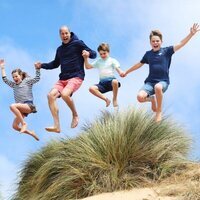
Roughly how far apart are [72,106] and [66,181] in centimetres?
186

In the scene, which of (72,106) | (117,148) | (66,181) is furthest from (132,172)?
(72,106)

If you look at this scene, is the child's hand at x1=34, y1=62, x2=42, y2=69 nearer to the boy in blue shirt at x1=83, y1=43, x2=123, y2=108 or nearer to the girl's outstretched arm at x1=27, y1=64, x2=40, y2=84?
the girl's outstretched arm at x1=27, y1=64, x2=40, y2=84

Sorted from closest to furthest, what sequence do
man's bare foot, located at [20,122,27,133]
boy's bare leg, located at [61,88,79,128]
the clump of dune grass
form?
the clump of dune grass
boy's bare leg, located at [61,88,79,128]
man's bare foot, located at [20,122,27,133]

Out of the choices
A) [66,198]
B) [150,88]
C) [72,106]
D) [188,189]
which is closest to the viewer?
[188,189]

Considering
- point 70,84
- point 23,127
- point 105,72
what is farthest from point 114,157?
point 23,127

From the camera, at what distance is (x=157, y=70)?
9.91 meters

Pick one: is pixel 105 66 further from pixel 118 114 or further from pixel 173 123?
pixel 173 123

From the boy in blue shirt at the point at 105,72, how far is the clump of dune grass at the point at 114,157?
1.81ft

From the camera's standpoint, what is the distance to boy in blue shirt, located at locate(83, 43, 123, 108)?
34.5 feet

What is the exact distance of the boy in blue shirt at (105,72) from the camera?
10.5m

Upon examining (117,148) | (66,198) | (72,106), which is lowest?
(66,198)

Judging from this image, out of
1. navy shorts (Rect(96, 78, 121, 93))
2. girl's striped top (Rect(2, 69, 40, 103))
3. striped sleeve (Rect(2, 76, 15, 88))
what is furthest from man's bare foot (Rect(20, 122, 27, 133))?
navy shorts (Rect(96, 78, 121, 93))

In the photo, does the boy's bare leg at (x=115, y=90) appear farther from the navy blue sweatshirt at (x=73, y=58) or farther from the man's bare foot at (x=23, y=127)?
the man's bare foot at (x=23, y=127)

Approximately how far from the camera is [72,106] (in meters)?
10.6
